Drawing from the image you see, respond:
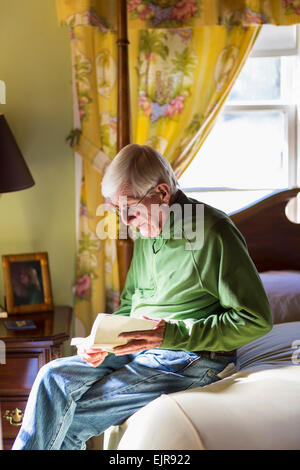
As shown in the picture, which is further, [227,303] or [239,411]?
[227,303]

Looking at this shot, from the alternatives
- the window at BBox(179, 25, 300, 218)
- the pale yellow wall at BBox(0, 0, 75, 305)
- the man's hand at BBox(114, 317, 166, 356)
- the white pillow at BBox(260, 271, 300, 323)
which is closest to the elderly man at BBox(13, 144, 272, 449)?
the man's hand at BBox(114, 317, 166, 356)

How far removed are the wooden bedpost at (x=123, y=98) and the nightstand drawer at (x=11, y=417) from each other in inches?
24.0

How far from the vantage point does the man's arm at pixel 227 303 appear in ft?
4.52

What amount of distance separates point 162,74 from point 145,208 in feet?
3.18

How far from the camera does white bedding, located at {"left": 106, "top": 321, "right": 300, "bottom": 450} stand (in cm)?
113

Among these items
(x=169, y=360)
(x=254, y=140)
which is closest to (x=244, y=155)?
(x=254, y=140)

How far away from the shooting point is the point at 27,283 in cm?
226

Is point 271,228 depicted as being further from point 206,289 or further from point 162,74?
point 206,289

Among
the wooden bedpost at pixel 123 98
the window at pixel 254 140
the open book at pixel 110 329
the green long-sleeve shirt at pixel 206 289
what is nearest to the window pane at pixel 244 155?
the window at pixel 254 140

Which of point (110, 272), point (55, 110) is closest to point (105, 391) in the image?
point (110, 272)

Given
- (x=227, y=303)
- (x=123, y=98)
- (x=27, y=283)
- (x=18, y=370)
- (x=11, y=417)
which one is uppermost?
(x=123, y=98)

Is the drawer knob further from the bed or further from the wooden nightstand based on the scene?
the bed

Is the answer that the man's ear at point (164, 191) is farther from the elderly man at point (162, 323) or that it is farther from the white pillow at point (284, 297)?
the white pillow at point (284, 297)
